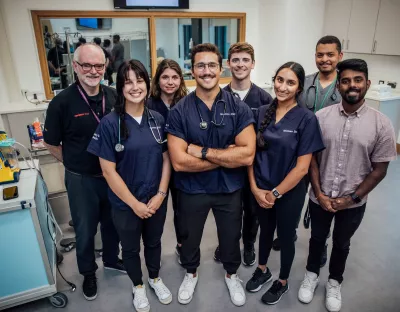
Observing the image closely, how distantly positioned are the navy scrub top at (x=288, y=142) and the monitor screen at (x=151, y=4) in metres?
2.91

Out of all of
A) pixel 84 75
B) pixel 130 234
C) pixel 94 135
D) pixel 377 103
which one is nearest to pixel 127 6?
pixel 84 75

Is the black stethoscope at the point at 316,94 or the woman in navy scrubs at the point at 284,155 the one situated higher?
the black stethoscope at the point at 316,94

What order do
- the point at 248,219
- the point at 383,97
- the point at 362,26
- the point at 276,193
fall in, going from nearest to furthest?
the point at 276,193 → the point at 248,219 → the point at 383,97 → the point at 362,26

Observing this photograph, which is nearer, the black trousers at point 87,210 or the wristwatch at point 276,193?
the wristwatch at point 276,193

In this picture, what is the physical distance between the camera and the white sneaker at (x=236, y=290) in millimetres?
2014

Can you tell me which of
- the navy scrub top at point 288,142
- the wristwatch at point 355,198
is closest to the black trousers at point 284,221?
the navy scrub top at point 288,142

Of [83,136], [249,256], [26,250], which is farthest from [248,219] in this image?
[26,250]

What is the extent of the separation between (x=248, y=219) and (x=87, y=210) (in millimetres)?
1111

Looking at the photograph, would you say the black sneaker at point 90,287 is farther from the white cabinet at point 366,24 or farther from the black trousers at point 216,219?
the white cabinet at point 366,24

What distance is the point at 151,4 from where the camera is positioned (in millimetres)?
4027

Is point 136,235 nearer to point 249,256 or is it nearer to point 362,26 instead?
point 249,256

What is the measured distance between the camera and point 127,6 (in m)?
3.89

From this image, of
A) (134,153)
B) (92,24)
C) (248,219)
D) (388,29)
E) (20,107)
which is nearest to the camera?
(134,153)

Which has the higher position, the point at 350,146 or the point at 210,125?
the point at 210,125
